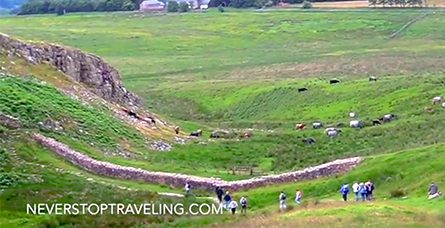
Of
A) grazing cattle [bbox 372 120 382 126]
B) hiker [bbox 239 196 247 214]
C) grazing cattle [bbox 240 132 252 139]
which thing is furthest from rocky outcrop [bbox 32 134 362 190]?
grazing cattle [bbox 372 120 382 126]

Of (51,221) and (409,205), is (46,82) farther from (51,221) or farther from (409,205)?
(409,205)

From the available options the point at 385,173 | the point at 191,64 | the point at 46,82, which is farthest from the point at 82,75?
the point at 191,64

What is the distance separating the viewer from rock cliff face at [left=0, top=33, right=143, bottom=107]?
91938 mm

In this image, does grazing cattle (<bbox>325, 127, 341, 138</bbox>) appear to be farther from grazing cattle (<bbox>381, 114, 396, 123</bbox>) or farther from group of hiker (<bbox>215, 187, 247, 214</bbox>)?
group of hiker (<bbox>215, 187, 247, 214</bbox>)

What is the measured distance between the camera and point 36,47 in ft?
308

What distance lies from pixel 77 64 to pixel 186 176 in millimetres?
36757

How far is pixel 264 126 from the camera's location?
324 feet

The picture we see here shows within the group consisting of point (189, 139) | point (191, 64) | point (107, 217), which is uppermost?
point (107, 217)

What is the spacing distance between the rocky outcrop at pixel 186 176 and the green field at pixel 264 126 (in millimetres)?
1071

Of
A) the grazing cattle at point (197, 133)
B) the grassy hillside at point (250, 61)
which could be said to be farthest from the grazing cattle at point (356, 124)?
the grassy hillside at point (250, 61)

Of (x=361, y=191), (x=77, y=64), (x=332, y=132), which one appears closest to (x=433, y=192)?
(x=361, y=191)

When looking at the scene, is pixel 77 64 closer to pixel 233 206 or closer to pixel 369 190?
pixel 233 206

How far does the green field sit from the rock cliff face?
311 centimetres

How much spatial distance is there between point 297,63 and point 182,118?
46.3 meters
